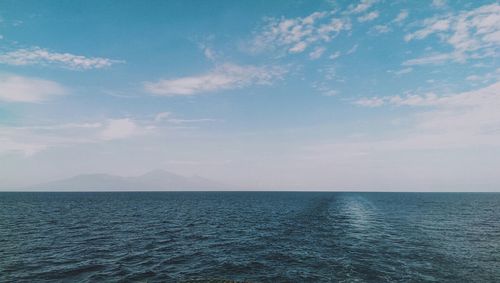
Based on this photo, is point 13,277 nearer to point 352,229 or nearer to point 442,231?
point 352,229

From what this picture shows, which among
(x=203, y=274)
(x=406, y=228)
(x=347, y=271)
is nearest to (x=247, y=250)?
(x=203, y=274)

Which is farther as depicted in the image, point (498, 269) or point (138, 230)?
point (138, 230)

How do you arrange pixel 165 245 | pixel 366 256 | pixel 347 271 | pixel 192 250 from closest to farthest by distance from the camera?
pixel 347 271 → pixel 366 256 → pixel 192 250 → pixel 165 245

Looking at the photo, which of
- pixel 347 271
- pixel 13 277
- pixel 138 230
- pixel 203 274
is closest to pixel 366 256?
pixel 347 271

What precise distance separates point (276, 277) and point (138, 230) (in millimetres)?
38564

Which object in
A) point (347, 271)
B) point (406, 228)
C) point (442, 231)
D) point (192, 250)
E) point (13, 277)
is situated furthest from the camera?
point (406, 228)

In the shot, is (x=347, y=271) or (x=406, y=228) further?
(x=406, y=228)

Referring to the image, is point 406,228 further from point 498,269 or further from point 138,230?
point 138,230

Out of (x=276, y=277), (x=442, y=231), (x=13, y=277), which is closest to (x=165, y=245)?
(x=13, y=277)

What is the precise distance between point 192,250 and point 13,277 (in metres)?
19.5

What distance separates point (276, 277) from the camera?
91.8 ft

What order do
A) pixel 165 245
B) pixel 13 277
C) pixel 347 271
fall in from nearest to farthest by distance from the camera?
pixel 13 277, pixel 347 271, pixel 165 245

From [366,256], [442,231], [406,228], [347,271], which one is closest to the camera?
[347,271]

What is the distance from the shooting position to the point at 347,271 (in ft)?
96.9
